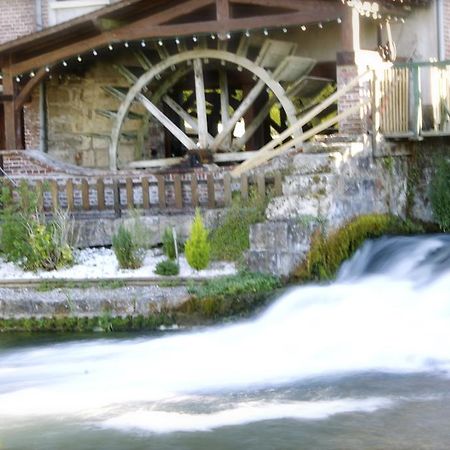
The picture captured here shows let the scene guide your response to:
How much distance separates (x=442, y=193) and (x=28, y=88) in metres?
6.86

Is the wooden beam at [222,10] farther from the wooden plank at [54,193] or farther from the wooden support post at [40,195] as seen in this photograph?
the wooden support post at [40,195]

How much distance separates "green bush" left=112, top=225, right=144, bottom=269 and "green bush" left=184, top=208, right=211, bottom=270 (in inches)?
30.5

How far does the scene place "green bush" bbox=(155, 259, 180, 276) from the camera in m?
13.1

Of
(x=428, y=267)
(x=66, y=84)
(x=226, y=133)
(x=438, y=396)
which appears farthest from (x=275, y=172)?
(x=66, y=84)

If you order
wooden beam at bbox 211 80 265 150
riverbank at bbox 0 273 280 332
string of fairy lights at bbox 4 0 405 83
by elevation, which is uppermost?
string of fairy lights at bbox 4 0 405 83

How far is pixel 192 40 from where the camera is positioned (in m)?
17.8

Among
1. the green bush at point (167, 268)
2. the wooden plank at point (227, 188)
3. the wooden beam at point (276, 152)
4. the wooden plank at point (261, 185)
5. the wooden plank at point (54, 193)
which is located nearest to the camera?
the green bush at point (167, 268)

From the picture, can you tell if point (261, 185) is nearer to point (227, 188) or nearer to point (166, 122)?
point (227, 188)

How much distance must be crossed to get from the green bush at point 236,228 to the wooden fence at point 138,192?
1.21 feet

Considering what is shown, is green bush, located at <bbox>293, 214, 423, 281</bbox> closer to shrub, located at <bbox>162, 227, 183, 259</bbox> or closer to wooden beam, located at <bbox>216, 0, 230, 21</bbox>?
shrub, located at <bbox>162, 227, 183, 259</bbox>

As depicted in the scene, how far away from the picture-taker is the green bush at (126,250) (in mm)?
13523

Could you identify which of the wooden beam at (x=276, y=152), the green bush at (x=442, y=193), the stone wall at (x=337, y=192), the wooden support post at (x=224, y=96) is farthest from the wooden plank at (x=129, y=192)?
the green bush at (x=442, y=193)

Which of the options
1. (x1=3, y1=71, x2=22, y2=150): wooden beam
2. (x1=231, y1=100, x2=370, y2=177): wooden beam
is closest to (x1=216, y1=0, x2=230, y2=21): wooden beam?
(x1=231, y1=100, x2=370, y2=177): wooden beam

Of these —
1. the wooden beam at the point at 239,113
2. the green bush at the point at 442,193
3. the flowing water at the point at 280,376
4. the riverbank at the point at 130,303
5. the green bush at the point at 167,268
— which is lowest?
the flowing water at the point at 280,376
